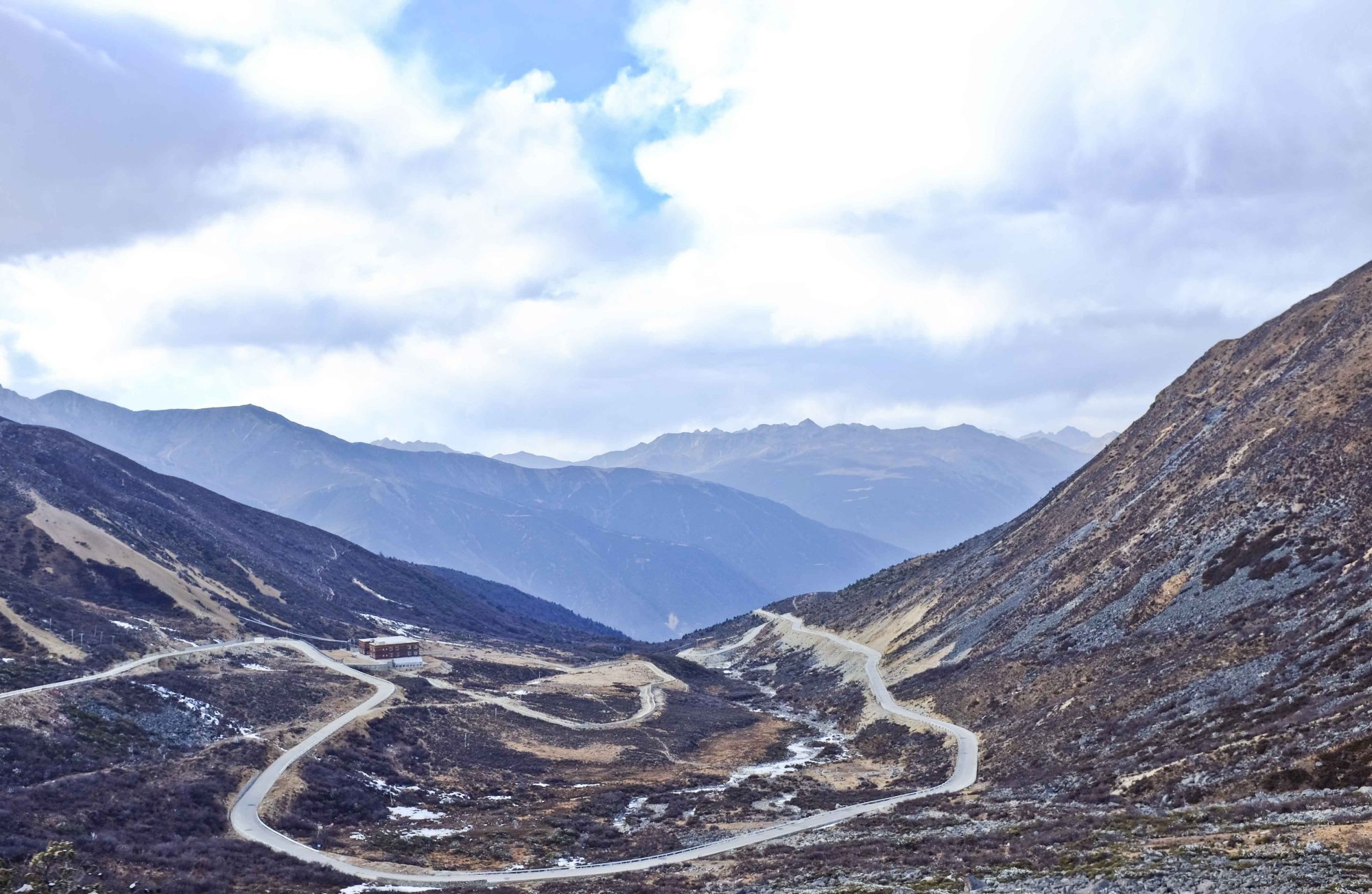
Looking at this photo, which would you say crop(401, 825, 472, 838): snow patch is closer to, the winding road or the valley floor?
the valley floor

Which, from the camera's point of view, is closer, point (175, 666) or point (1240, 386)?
point (175, 666)

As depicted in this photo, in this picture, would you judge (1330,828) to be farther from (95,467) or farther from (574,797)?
(95,467)

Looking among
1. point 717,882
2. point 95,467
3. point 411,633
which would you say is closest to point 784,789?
point 717,882

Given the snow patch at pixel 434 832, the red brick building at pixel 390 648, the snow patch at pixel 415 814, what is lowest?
the snow patch at pixel 415 814

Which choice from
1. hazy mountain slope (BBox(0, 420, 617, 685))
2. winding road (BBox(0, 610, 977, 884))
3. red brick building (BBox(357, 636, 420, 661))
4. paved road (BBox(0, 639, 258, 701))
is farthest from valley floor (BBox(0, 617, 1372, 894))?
hazy mountain slope (BBox(0, 420, 617, 685))

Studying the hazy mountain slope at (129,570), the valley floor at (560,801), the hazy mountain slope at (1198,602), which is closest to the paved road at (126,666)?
the valley floor at (560,801)

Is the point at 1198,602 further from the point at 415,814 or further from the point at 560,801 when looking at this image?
the point at 415,814

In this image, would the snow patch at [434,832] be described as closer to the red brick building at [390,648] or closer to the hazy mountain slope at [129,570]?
the hazy mountain slope at [129,570]
